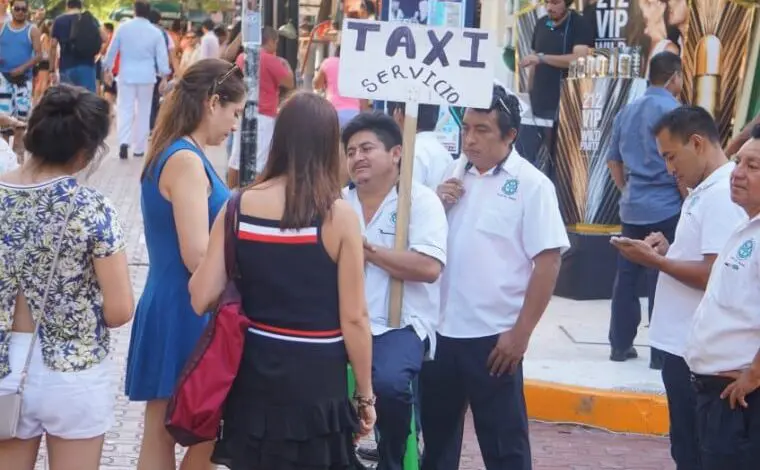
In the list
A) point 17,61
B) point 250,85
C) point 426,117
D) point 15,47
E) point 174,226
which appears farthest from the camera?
point 15,47

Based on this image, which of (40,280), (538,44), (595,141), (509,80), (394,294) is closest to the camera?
(40,280)

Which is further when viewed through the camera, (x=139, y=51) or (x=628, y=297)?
(x=139, y=51)

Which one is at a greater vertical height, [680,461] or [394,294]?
[394,294]

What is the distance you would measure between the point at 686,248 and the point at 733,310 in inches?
27.4

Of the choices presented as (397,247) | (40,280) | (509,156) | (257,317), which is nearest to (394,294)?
(397,247)

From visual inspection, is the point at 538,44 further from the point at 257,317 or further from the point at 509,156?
the point at 257,317

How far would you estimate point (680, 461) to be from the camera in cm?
507

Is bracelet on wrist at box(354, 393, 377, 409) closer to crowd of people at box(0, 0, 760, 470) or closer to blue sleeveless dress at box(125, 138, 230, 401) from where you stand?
crowd of people at box(0, 0, 760, 470)

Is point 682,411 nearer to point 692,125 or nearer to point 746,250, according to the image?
point 746,250

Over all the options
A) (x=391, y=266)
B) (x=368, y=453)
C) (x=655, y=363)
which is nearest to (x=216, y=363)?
(x=391, y=266)

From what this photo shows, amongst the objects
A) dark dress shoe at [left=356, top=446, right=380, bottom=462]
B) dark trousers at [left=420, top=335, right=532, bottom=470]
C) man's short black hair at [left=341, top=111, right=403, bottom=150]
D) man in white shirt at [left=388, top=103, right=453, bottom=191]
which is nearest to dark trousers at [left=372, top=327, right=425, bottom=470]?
dark trousers at [left=420, top=335, right=532, bottom=470]

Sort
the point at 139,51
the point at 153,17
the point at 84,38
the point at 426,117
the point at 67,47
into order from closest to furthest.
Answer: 1. the point at 426,117
2. the point at 139,51
3. the point at 84,38
4. the point at 67,47
5. the point at 153,17

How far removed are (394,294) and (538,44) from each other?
6313 mm

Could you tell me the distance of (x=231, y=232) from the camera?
13.0 feet
